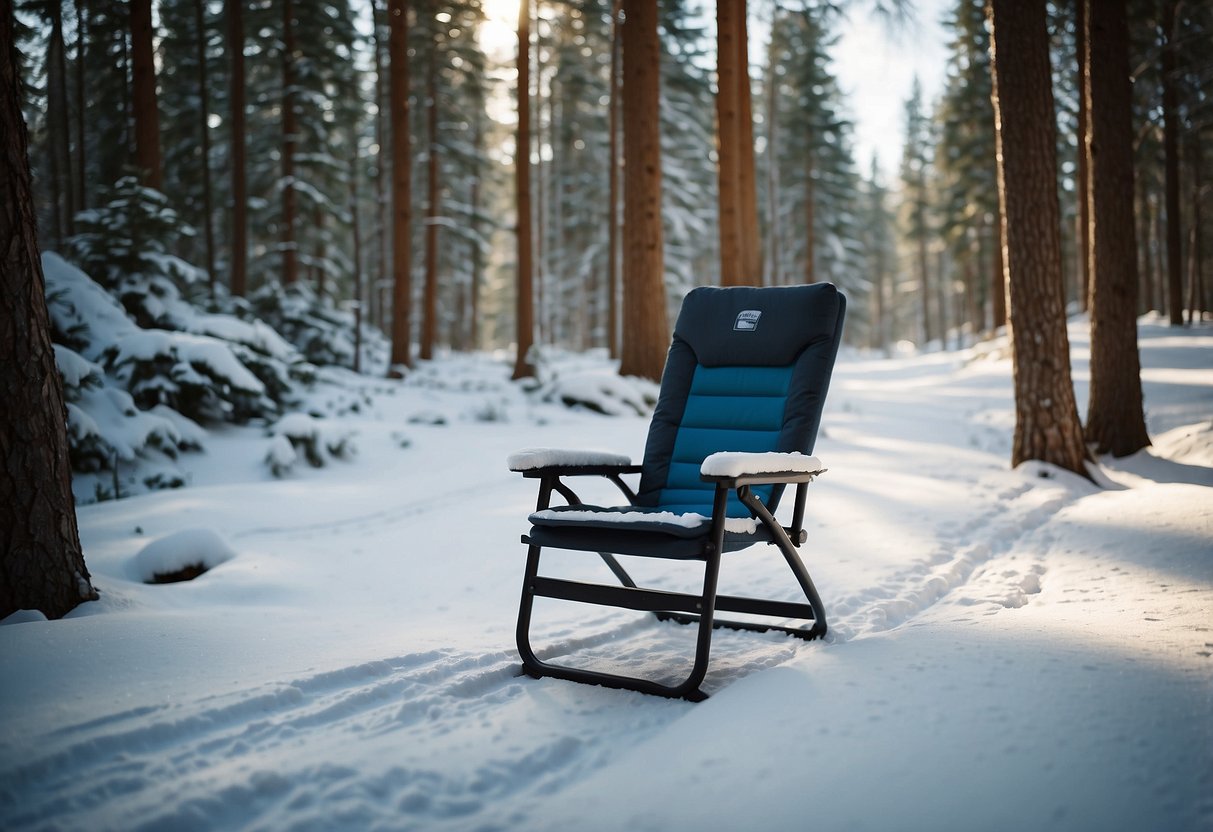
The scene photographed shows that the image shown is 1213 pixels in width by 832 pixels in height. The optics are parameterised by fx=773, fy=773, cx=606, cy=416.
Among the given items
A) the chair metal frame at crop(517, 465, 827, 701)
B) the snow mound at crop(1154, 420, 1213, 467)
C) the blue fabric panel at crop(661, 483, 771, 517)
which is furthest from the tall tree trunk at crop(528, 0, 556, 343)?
the chair metal frame at crop(517, 465, 827, 701)

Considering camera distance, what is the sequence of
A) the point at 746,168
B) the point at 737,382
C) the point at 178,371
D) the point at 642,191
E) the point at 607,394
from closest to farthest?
the point at 737,382 → the point at 178,371 → the point at 607,394 → the point at 642,191 → the point at 746,168

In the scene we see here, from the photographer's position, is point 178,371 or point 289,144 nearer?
point 178,371

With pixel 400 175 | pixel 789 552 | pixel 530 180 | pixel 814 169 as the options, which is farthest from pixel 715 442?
pixel 814 169

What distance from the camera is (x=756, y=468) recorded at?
269cm

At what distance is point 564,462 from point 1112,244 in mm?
7174

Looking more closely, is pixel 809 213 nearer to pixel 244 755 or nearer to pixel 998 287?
pixel 998 287

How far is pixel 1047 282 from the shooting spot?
6715 mm

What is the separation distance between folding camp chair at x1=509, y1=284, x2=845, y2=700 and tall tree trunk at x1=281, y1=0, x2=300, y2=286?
44.2 ft

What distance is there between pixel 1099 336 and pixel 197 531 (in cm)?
818

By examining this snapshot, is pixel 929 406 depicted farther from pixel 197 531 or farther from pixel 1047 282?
pixel 197 531

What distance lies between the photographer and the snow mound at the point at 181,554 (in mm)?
4199

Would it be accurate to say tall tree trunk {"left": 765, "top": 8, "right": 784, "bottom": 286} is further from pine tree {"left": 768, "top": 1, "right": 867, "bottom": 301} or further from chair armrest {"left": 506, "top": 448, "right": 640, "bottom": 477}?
chair armrest {"left": 506, "top": 448, "right": 640, "bottom": 477}

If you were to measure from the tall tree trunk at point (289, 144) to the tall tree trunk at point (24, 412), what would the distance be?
12.9m

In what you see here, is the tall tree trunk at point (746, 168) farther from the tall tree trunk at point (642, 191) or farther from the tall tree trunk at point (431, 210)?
the tall tree trunk at point (431, 210)
